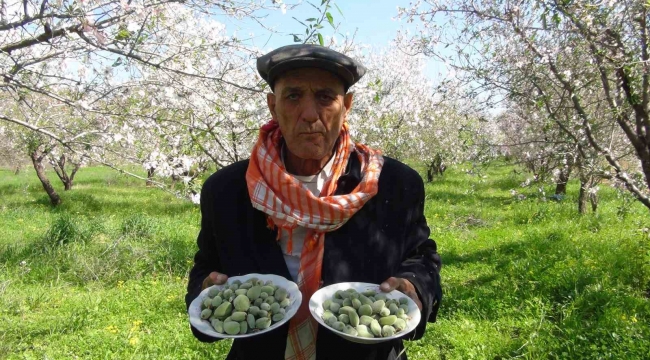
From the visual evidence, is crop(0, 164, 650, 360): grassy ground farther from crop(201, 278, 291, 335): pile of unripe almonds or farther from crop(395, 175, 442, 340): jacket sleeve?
crop(201, 278, 291, 335): pile of unripe almonds

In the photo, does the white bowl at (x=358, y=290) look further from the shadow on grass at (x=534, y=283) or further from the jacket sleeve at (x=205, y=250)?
the shadow on grass at (x=534, y=283)

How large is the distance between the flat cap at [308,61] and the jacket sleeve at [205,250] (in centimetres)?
52

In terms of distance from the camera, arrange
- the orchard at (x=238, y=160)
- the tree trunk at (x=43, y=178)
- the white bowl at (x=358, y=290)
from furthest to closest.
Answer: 1. the tree trunk at (x=43, y=178)
2. the orchard at (x=238, y=160)
3. the white bowl at (x=358, y=290)

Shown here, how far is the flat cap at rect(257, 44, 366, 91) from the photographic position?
4.81ft

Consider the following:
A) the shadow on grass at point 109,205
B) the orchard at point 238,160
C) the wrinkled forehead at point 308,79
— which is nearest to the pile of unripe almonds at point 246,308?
the wrinkled forehead at point 308,79

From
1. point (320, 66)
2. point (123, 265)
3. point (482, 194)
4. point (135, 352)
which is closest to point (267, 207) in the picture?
point (320, 66)

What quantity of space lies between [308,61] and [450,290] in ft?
15.1

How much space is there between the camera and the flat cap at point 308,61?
1466 mm

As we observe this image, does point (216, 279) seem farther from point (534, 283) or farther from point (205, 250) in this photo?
point (534, 283)

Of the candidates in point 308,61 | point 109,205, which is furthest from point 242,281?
point 109,205

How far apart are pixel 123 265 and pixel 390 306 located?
225 inches

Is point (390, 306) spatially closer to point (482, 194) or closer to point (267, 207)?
point (267, 207)

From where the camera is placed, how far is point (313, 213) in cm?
154

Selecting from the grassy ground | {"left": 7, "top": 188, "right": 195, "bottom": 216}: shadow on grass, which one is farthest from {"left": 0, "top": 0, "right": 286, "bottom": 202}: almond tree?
{"left": 7, "top": 188, "right": 195, "bottom": 216}: shadow on grass
